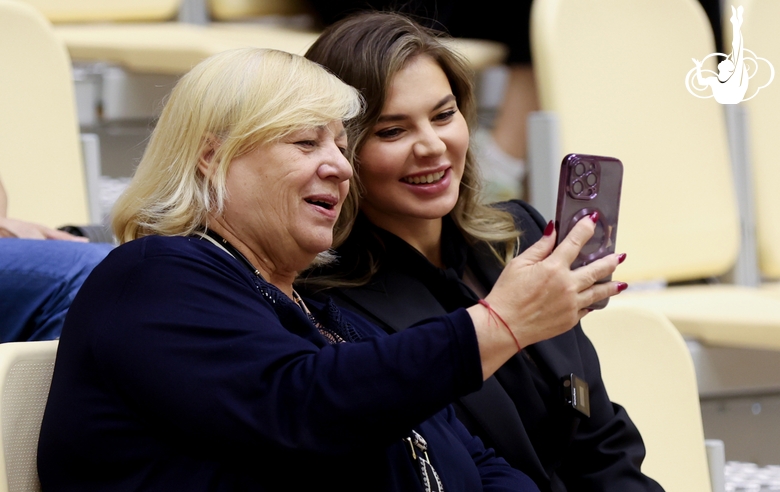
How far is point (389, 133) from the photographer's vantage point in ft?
4.58

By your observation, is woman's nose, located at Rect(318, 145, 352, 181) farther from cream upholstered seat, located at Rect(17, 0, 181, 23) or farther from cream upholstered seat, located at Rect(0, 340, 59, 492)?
cream upholstered seat, located at Rect(17, 0, 181, 23)

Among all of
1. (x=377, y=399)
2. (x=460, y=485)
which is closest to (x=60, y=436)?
(x=377, y=399)

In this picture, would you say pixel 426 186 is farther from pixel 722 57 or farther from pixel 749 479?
pixel 722 57

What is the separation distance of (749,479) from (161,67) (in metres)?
1.49

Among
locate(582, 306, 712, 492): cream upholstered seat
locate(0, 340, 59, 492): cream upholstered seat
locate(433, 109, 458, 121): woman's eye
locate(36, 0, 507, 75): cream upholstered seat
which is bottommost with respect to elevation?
locate(582, 306, 712, 492): cream upholstered seat

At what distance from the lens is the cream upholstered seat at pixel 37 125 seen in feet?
5.92

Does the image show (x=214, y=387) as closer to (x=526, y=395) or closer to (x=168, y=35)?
(x=526, y=395)

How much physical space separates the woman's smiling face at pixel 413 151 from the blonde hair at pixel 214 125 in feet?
1.01

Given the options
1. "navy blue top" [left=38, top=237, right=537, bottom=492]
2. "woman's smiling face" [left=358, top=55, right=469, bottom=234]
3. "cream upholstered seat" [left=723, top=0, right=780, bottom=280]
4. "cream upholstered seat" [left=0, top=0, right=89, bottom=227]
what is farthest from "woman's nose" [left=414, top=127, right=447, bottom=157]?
"cream upholstered seat" [left=723, top=0, right=780, bottom=280]

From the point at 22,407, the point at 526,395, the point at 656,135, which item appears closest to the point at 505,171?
the point at 656,135

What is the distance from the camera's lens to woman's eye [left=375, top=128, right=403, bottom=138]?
1.39 m

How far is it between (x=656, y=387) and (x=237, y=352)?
2.79ft

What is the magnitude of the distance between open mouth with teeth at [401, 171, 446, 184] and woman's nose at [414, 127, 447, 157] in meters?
0.03

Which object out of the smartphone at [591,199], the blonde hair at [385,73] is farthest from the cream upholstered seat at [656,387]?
the smartphone at [591,199]
